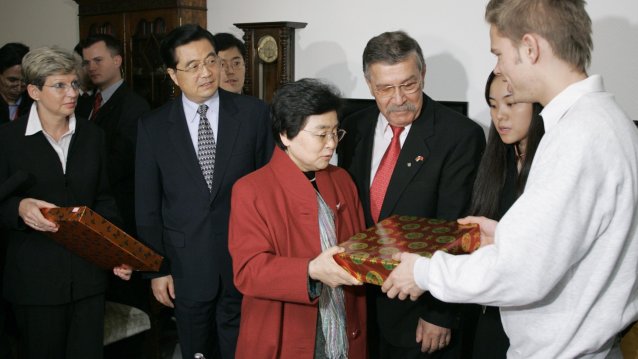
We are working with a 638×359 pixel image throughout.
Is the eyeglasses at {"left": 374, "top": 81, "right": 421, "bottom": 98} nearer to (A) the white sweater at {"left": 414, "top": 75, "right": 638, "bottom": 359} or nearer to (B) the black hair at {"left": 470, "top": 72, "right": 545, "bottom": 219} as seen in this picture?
(B) the black hair at {"left": 470, "top": 72, "right": 545, "bottom": 219}

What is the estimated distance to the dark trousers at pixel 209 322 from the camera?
239cm

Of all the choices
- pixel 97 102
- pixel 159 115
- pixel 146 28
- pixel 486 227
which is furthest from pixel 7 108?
pixel 486 227

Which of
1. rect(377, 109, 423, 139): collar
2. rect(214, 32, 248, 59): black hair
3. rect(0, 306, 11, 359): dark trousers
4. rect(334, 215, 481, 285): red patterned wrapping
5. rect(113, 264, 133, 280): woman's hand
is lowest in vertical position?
rect(0, 306, 11, 359): dark trousers

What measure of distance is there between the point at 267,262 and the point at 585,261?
2.86 feet

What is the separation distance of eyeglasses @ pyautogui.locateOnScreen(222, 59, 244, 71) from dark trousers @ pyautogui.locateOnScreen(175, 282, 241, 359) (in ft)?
5.35

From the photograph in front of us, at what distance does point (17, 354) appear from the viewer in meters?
2.80

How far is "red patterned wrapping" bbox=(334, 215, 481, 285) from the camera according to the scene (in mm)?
1608

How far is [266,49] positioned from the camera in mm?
3867

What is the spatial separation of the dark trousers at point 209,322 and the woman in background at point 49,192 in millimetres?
295

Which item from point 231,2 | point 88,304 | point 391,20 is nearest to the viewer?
point 88,304

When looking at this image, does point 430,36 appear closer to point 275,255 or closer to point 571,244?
point 275,255

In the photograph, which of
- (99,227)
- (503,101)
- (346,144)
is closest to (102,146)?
(99,227)

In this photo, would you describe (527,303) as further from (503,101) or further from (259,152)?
(259,152)

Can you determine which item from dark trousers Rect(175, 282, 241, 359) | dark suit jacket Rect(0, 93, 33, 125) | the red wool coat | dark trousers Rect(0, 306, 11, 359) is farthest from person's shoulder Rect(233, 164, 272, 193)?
dark suit jacket Rect(0, 93, 33, 125)
